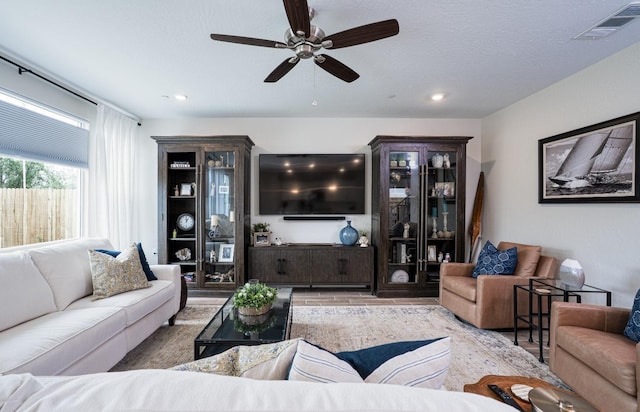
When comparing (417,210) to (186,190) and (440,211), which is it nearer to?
(440,211)

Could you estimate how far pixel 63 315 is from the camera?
192 centimetres

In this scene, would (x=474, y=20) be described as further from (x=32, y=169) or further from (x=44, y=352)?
(x=32, y=169)

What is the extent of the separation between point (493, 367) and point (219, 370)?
2.27m

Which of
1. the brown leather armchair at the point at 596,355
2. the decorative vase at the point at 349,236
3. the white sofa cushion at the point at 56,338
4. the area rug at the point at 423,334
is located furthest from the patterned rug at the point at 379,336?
the decorative vase at the point at 349,236

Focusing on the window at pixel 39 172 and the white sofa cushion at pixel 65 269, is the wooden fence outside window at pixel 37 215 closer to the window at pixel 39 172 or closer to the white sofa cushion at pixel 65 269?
the window at pixel 39 172

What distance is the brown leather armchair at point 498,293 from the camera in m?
2.67

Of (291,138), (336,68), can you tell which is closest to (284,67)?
(336,68)

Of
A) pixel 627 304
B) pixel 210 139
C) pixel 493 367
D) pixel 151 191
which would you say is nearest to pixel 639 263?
pixel 627 304

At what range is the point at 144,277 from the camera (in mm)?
2523

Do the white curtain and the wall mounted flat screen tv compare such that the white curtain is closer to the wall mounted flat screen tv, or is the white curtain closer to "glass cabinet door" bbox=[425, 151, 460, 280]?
the wall mounted flat screen tv

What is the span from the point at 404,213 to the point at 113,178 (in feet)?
13.2

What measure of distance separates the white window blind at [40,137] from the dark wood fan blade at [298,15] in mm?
2765

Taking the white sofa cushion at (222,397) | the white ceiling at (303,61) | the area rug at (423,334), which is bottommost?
the area rug at (423,334)

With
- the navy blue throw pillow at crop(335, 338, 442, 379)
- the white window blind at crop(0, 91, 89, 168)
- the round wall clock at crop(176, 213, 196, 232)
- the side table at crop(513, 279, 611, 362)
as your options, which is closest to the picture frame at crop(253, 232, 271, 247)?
the round wall clock at crop(176, 213, 196, 232)
